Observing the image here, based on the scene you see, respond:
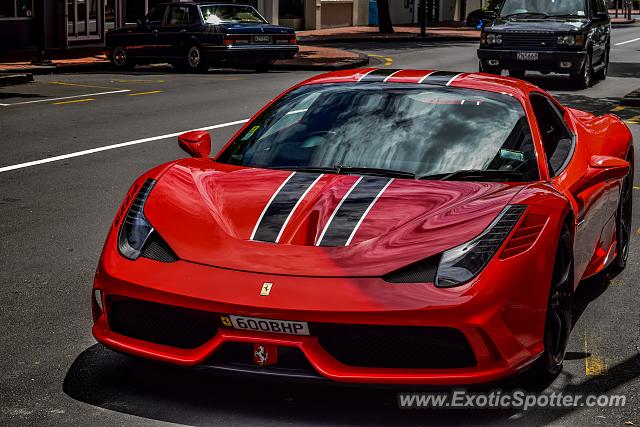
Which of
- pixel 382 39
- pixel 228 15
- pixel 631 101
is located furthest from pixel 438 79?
pixel 382 39

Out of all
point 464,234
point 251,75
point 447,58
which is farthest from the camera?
point 447,58

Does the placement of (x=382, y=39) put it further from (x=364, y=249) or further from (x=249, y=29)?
(x=364, y=249)

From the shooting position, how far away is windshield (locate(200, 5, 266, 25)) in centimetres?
2762

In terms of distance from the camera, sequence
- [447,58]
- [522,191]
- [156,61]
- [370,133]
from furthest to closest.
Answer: [447,58] → [156,61] → [370,133] → [522,191]

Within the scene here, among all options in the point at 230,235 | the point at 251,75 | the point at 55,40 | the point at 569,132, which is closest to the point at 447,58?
the point at 251,75

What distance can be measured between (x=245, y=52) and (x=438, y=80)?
2079cm

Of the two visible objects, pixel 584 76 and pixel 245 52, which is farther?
pixel 245 52

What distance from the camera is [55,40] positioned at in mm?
34281

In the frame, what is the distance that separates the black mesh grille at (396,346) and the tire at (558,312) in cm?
56

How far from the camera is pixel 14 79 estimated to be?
24.0 m

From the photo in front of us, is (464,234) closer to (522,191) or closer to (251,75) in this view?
(522,191)

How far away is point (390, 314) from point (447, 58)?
95.3 feet

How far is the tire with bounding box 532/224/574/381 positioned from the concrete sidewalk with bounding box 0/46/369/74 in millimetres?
21843

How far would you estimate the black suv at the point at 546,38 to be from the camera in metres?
22.7
